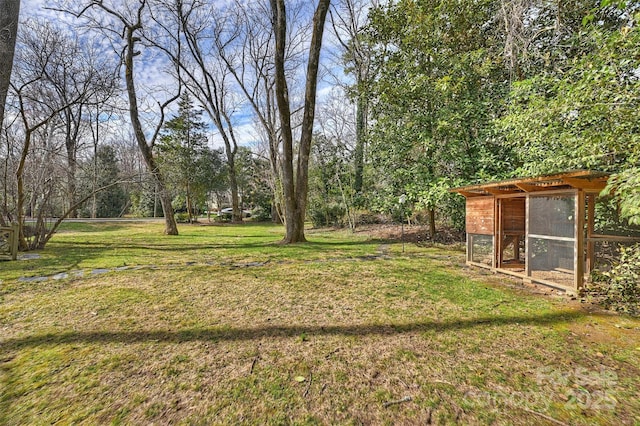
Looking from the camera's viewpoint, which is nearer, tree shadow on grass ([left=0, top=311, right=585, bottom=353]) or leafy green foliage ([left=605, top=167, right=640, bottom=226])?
leafy green foliage ([left=605, top=167, right=640, bottom=226])

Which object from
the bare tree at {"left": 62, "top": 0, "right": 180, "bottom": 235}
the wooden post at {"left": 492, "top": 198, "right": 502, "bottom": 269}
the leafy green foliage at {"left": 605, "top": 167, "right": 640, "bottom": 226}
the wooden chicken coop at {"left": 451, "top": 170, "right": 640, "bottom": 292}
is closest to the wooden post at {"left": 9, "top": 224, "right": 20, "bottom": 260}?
the bare tree at {"left": 62, "top": 0, "right": 180, "bottom": 235}

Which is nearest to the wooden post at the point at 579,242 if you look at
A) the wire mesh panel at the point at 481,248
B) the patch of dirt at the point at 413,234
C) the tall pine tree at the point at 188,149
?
the wire mesh panel at the point at 481,248

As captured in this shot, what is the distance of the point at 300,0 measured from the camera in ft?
37.2

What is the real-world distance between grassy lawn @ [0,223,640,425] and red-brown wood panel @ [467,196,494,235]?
3.85 feet

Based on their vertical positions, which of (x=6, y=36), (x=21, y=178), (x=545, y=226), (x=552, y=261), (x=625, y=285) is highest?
(x=6, y=36)

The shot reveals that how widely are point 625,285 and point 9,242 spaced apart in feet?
35.6

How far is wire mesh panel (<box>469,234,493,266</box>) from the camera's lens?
17.8ft

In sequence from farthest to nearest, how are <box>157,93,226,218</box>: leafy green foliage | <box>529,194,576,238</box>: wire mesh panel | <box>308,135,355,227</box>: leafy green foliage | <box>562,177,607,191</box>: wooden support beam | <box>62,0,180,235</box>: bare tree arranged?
1. <box>157,93,226,218</box>: leafy green foliage
2. <box>308,135,355,227</box>: leafy green foliage
3. <box>62,0,180,235</box>: bare tree
4. <box>529,194,576,238</box>: wire mesh panel
5. <box>562,177,607,191</box>: wooden support beam

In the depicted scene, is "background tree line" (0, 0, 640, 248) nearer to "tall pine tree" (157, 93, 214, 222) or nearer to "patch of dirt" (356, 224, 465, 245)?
"patch of dirt" (356, 224, 465, 245)

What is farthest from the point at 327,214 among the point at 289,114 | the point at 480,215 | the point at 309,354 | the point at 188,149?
the point at 309,354

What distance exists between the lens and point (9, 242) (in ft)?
20.0

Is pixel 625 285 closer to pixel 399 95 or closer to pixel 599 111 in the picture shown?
pixel 599 111

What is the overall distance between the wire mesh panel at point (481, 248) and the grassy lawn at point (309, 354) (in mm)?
1188

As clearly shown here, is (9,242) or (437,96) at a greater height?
(437,96)
